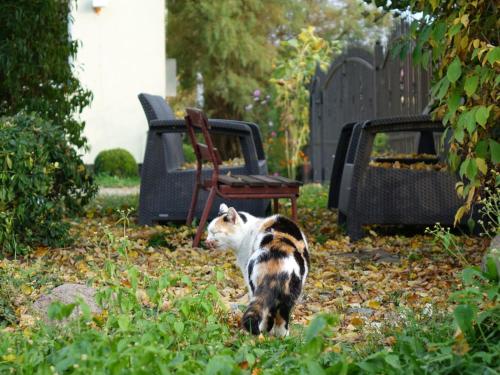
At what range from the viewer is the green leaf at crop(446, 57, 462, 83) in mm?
4766

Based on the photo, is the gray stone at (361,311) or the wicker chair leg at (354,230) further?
the wicker chair leg at (354,230)

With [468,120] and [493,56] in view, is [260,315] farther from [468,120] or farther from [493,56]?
[493,56]

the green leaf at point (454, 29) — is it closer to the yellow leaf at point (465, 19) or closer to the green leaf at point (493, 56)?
the yellow leaf at point (465, 19)

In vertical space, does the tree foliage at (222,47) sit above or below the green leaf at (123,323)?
above

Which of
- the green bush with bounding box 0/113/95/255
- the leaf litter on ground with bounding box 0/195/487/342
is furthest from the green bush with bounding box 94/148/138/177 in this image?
the green bush with bounding box 0/113/95/255

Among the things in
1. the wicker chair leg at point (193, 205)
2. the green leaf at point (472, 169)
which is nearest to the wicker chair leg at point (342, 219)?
the wicker chair leg at point (193, 205)

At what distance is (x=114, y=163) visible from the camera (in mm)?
16281

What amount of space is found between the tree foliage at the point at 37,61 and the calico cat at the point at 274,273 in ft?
14.5

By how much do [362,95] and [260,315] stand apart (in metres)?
9.89

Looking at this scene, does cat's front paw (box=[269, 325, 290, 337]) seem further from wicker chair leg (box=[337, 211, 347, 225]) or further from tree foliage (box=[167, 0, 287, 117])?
tree foliage (box=[167, 0, 287, 117])

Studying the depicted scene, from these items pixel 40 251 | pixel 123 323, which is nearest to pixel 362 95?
pixel 40 251

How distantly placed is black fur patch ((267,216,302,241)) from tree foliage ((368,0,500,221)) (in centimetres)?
99

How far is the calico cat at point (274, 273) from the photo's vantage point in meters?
3.73

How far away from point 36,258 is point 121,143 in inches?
434
